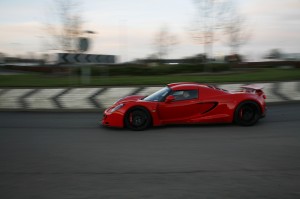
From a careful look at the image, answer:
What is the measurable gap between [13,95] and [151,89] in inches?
235

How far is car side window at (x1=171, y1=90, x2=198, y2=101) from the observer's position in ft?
33.8

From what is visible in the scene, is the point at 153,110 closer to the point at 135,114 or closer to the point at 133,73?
the point at 135,114

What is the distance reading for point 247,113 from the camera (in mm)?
10375

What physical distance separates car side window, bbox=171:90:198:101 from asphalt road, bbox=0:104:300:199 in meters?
0.76

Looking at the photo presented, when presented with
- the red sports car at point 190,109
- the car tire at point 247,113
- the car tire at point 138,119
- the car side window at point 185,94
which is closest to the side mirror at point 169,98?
the red sports car at point 190,109

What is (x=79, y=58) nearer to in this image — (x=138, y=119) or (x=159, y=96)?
(x=159, y=96)

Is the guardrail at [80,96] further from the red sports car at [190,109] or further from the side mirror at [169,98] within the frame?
the side mirror at [169,98]

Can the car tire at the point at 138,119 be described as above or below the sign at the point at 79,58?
below

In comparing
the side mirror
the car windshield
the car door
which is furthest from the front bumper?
the side mirror

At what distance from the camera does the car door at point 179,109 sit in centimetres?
1018

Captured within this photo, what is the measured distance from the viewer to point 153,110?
10180 mm

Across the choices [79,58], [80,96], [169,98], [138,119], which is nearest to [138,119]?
[138,119]

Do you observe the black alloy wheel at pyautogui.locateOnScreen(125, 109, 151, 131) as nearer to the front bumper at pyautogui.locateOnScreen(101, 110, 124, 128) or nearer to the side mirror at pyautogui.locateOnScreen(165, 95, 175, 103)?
the front bumper at pyautogui.locateOnScreen(101, 110, 124, 128)

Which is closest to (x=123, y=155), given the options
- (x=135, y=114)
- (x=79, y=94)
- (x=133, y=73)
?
(x=135, y=114)
